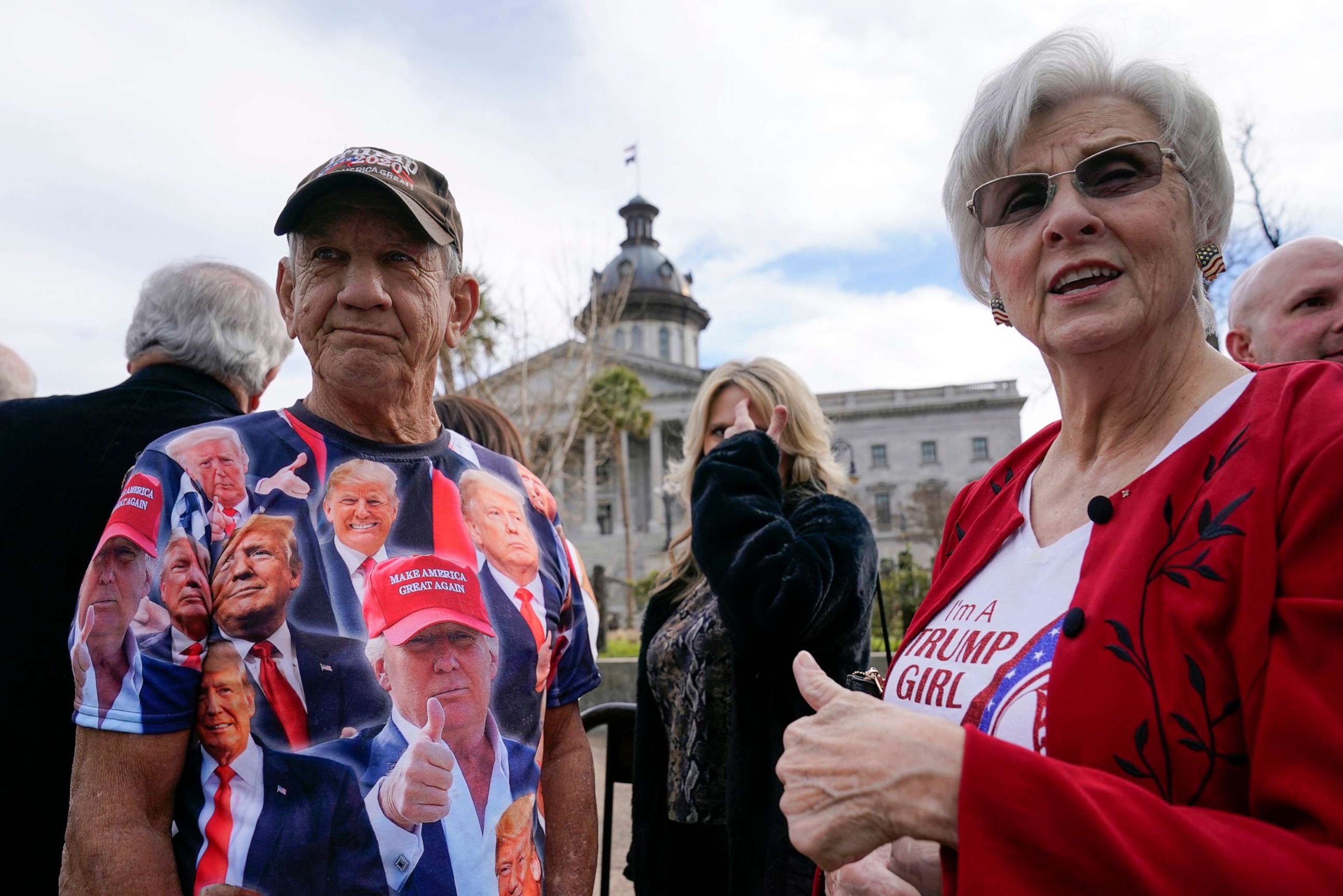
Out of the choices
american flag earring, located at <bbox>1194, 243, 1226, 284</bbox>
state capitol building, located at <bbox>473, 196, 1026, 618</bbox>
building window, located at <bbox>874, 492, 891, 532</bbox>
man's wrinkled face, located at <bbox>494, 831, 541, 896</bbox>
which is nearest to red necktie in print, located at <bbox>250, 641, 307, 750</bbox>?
man's wrinkled face, located at <bbox>494, 831, 541, 896</bbox>

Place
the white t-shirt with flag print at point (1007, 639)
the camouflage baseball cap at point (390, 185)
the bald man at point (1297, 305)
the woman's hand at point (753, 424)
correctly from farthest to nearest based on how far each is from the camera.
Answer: the woman's hand at point (753, 424) → the bald man at point (1297, 305) → the camouflage baseball cap at point (390, 185) → the white t-shirt with flag print at point (1007, 639)

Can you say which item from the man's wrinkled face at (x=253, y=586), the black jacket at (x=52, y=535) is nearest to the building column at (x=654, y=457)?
the black jacket at (x=52, y=535)

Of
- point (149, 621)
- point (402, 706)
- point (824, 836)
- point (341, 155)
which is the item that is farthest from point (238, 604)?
point (824, 836)

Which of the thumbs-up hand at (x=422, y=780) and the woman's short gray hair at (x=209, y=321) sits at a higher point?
the woman's short gray hair at (x=209, y=321)

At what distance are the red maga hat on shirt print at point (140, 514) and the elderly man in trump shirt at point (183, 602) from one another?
0.12 ft

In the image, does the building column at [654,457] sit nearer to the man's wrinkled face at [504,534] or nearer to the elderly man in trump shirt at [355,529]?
the man's wrinkled face at [504,534]

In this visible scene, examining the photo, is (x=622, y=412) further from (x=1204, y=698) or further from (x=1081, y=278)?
(x=1204, y=698)

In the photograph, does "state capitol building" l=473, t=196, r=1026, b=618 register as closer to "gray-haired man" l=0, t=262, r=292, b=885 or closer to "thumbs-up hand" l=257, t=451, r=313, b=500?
"gray-haired man" l=0, t=262, r=292, b=885

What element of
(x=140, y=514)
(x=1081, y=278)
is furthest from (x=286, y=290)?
(x=1081, y=278)

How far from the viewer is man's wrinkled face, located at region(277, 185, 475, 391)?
210 centimetres

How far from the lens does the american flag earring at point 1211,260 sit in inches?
69.3

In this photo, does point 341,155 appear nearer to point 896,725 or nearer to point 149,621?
point 149,621

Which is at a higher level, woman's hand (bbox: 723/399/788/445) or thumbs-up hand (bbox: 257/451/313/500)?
woman's hand (bbox: 723/399/788/445)

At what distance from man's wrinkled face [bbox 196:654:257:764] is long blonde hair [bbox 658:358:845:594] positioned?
2.05m
